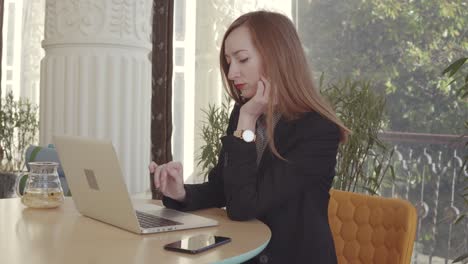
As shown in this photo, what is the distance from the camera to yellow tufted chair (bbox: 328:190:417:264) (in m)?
1.68

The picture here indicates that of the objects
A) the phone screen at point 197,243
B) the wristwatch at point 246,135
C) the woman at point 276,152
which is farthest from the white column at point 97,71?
the phone screen at point 197,243

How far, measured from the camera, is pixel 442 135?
12.2ft

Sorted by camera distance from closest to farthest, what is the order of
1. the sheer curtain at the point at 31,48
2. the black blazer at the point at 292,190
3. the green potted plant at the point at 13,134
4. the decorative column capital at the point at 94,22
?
1. the black blazer at the point at 292,190
2. the decorative column capital at the point at 94,22
3. the green potted plant at the point at 13,134
4. the sheer curtain at the point at 31,48

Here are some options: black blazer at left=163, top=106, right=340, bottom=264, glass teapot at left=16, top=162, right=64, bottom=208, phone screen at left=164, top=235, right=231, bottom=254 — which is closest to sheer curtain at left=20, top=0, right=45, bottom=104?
glass teapot at left=16, top=162, right=64, bottom=208

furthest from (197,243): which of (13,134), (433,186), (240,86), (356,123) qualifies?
(13,134)

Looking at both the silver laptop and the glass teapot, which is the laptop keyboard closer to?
the silver laptop

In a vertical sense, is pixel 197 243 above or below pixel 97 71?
below

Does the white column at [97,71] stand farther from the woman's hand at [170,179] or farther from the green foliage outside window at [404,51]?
the woman's hand at [170,179]

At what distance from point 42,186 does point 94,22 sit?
187 cm

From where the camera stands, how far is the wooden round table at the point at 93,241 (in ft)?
3.94

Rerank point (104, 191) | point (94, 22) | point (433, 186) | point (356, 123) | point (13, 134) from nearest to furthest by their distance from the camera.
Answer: point (104, 191) < point (356, 123) < point (94, 22) < point (433, 186) < point (13, 134)

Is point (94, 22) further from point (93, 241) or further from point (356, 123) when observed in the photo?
point (93, 241)

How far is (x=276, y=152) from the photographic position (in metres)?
1.66

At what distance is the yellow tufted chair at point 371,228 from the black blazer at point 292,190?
14cm
